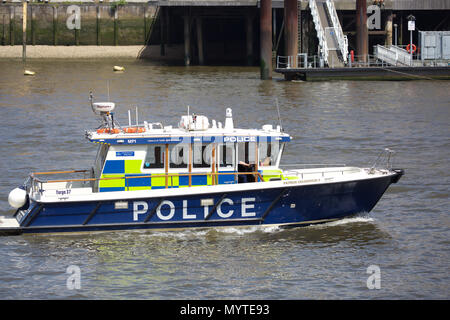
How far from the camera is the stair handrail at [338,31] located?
48188 millimetres

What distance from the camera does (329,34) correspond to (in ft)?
163

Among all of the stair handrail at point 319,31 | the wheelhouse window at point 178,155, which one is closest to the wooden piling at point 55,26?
the stair handrail at point 319,31

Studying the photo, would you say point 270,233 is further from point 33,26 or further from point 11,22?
point 11,22

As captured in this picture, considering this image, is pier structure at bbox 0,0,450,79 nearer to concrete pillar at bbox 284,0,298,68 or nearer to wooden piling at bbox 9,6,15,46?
wooden piling at bbox 9,6,15,46

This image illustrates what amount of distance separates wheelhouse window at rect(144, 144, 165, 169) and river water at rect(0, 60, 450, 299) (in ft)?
4.74

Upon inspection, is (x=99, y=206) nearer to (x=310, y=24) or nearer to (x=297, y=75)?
(x=297, y=75)

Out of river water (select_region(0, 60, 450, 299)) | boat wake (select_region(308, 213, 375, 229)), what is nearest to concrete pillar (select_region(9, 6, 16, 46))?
river water (select_region(0, 60, 450, 299))

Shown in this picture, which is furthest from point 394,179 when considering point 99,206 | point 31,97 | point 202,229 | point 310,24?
point 310,24

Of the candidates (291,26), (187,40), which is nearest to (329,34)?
(291,26)

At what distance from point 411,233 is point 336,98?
22.0 meters

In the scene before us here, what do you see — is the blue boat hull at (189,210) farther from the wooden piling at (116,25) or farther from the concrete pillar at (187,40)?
the wooden piling at (116,25)

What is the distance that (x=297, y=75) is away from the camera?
4819 centimetres
